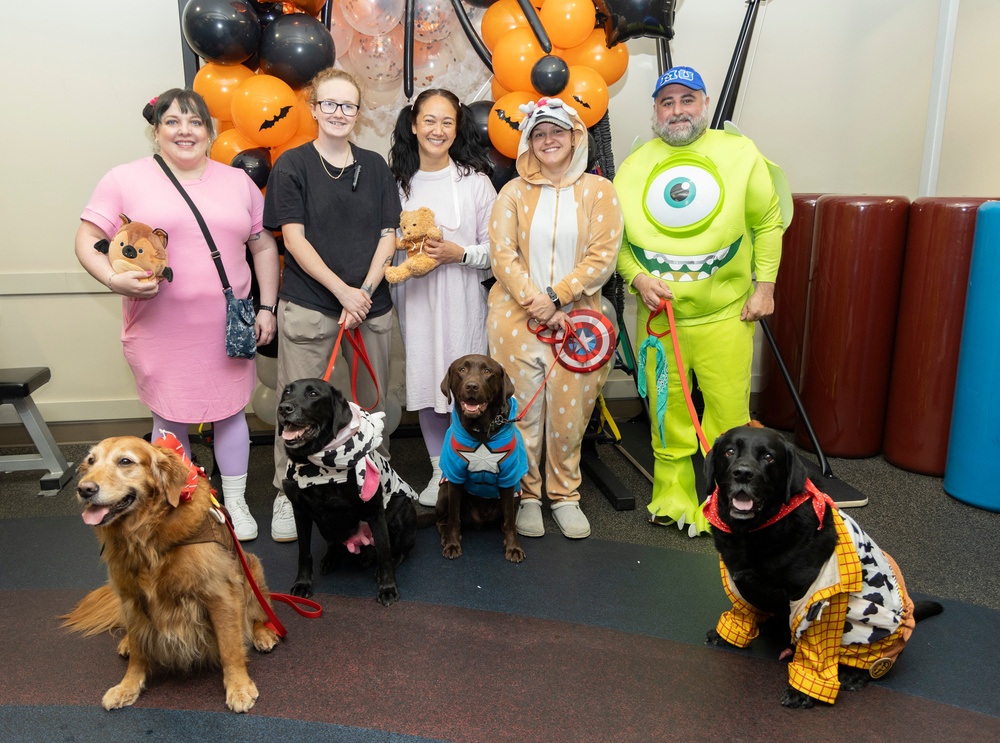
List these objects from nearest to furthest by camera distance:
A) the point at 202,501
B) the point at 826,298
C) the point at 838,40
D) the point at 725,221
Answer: the point at 202,501 < the point at 725,221 < the point at 826,298 < the point at 838,40

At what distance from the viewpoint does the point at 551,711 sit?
6.89 ft

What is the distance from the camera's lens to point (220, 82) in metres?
3.20

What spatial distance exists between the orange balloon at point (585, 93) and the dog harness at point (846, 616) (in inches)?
75.7

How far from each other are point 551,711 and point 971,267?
107 inches

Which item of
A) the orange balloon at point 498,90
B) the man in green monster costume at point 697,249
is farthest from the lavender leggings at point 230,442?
the orange balloon at point 498,90

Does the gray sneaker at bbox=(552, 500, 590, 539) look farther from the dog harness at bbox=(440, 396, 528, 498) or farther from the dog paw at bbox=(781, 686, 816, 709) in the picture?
the dog paw at bbox=(781, 686, 816, 709)

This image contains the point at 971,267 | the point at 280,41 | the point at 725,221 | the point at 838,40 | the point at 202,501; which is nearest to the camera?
the point at 202,501

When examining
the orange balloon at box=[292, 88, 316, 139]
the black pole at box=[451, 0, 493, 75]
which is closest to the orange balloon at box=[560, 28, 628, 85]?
the black pole at box=[451, 0, 493, 75]

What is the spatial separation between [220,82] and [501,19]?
1.22m

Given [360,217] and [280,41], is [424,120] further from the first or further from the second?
[280,41]

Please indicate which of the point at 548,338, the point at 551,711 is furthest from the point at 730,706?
the point at 548,338

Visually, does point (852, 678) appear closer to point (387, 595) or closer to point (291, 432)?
point (387, 595)

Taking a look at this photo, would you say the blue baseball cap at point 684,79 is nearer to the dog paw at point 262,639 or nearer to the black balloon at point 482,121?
the black balloon at point 482,121

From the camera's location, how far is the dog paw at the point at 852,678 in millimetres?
2178
